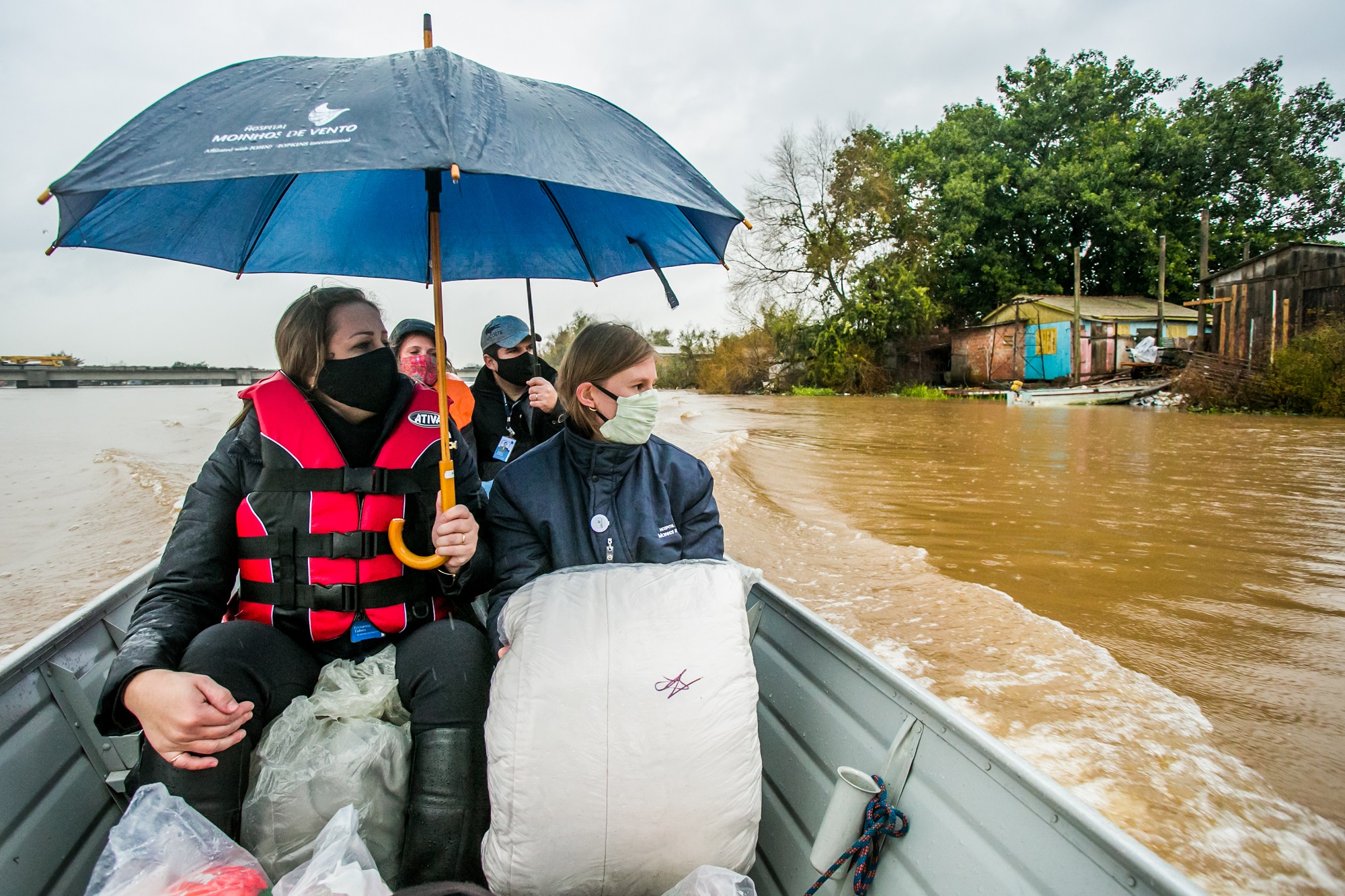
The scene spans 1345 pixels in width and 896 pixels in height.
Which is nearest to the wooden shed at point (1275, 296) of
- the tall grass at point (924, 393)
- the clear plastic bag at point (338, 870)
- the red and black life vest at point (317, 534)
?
the tall grass at point (924, 393)

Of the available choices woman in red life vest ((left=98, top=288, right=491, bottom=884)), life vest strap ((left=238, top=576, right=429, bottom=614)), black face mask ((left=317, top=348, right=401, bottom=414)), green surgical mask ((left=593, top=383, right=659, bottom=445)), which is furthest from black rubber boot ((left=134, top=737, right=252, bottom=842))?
green surgical mask ((left=593, top=383, right=659, bottom=445))

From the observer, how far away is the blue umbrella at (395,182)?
1.21m

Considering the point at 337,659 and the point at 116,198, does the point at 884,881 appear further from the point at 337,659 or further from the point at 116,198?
the point at 116,198

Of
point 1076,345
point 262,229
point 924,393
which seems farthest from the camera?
point 924,393

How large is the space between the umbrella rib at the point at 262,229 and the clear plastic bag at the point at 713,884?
79.8 inches

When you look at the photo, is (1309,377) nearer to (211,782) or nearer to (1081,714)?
(1081,714)

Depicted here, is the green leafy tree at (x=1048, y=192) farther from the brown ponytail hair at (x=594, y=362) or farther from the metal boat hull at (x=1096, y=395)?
the brown ponytail hair at (x=594, y=362)

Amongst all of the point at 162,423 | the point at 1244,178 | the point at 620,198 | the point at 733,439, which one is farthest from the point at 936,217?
the point at 620,198

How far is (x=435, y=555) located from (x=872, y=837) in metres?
1.11

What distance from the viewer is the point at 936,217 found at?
3000cm

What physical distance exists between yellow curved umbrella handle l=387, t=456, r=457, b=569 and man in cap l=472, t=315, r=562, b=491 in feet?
5.39

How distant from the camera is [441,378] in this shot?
160 cm

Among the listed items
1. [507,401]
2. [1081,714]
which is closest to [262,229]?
[507,401]

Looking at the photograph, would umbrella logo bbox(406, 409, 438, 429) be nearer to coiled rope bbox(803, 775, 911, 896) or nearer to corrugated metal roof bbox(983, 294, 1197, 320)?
coiled rope bbox(803, 775, 911, 896)
